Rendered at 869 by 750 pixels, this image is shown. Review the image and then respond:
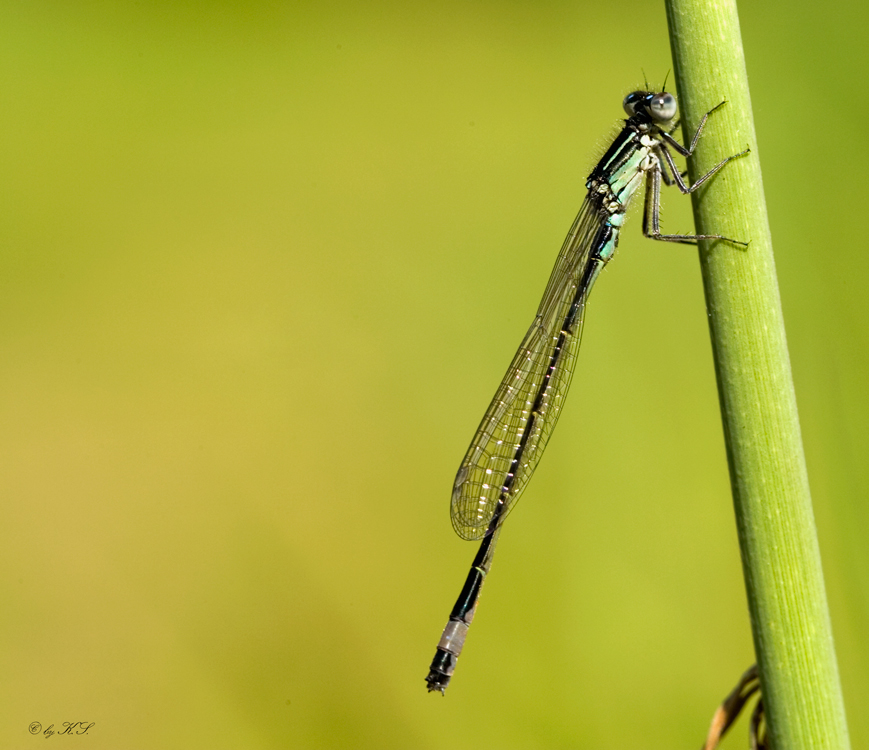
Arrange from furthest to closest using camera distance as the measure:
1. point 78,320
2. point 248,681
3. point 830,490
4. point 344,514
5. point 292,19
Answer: point 292,19
point 78,320
point 344,514
point 248,681
point 830,490

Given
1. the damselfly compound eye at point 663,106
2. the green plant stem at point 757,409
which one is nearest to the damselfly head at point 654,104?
the damselfly compound eye at point 663,106

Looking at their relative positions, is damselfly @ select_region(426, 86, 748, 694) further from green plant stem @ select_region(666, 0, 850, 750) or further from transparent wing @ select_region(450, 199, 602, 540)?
green plant stem @ select_region(666, 0, 850, 750)

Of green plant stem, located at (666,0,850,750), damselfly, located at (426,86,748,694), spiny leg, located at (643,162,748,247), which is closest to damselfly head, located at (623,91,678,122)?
damselfly, located at (426,86,748,694)

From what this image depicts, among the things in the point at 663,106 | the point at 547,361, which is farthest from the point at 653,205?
the point at 547,361

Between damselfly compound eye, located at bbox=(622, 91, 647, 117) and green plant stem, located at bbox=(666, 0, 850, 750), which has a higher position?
damselfly compound eye, located at bbox=(622, 91, 647, 117)

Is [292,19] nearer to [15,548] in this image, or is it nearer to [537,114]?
[537,114]

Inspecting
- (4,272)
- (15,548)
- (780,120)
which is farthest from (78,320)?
(780,120)

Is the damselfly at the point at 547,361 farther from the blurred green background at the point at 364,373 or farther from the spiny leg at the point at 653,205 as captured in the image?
the blurred green background at the point at 364,373
